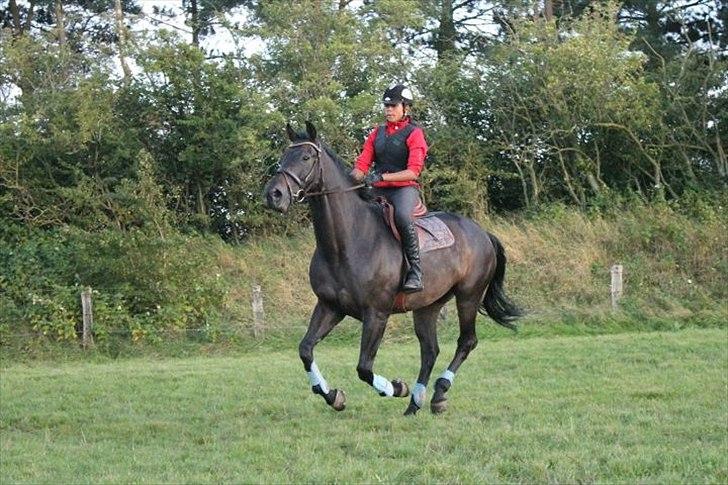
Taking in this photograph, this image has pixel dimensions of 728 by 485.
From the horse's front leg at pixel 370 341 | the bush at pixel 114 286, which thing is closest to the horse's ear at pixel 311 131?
the horse's front leg at pixel 370 341

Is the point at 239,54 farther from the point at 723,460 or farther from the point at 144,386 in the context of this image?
the point at 723,460

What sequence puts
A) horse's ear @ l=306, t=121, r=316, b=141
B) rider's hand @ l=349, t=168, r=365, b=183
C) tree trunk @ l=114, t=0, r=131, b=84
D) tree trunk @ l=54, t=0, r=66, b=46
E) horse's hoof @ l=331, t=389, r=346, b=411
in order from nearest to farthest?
horse's ear @ l=306, t=121, r=316, b=141
horse's hoof @ l=331, t=389, r=346, b=411
rider's hand @ l=349, t=168, r=365, b=183
tree trunk @ l=114, t=0, r=131, b=84
tree trunk @ l=54, t=0, r=66, b=46

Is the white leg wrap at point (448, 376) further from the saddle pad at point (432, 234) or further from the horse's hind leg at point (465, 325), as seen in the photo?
the saddle pad at point (432, 234)

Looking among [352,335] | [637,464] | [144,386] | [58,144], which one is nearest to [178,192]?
[58,144]

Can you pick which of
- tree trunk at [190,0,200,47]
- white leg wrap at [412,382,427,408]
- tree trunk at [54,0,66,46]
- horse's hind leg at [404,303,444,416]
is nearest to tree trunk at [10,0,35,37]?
tree trunk at [54,0,66,46]

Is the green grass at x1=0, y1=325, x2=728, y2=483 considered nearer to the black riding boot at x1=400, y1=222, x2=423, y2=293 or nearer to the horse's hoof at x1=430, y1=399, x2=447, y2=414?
the horse's hoof at x1=430, y1=399, x2=447, y2=414

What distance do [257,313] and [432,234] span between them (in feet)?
32.1

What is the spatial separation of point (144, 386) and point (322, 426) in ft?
15.2

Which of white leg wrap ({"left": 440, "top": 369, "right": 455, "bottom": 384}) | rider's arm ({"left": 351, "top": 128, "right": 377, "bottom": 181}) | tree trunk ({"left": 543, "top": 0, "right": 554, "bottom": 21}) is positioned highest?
tree trunk ({"left": 543, "top": 0, "right": 554, "bottom": 21})

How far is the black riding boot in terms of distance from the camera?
850 cm

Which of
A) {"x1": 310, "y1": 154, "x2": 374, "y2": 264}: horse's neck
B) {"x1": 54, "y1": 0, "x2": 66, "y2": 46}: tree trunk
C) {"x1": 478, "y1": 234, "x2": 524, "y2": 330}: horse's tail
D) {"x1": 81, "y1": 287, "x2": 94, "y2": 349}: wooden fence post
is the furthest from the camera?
{"x1": 54, "y1": 0, "x2": 66, "y2": 46}: tree trunk

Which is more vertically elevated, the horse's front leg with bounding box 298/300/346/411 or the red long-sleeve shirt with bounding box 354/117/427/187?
the red long-sleeve shirt with bounding box 354/117/427/187

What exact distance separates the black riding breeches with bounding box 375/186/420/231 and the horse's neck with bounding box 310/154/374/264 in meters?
0.42

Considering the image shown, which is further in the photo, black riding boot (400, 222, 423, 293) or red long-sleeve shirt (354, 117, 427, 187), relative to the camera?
red long-sleeve shirt (354, 117, 427, 187)
